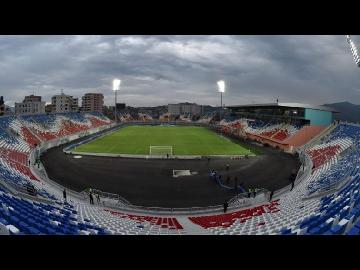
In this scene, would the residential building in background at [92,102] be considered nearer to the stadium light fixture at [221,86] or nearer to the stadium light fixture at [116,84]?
the stadium light fixture at [116,84]

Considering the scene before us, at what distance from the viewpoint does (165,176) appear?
23188 mm

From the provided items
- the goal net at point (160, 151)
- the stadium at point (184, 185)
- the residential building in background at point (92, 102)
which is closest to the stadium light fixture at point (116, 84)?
the stadium at point (184, 185)

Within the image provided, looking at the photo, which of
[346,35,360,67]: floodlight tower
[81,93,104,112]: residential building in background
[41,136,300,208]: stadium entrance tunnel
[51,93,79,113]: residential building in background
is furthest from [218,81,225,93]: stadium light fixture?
[81,93,104,112]: residential building in background

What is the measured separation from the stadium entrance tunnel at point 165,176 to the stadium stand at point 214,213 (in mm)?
1955

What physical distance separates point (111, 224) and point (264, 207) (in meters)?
9.01

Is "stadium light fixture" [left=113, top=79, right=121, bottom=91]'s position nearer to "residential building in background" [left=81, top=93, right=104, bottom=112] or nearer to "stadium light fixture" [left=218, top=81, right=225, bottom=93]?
"stadium light fixture" [left=218, top=81, right=225, bottom=93]

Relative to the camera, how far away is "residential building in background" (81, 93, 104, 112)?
142 metres

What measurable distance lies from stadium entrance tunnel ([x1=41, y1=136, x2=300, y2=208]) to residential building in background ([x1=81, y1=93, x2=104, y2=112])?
114 m

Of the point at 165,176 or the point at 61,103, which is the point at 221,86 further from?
the point at 61,103

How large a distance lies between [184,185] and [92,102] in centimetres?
13164

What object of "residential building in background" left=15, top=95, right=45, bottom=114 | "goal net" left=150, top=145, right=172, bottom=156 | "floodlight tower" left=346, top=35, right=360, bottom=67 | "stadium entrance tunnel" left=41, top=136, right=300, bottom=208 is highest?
"floodlight tower" left=346, top=35, right=360, bottom=67

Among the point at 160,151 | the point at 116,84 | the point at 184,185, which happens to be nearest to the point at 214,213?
the point at 184,185

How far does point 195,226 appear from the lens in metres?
12.5
